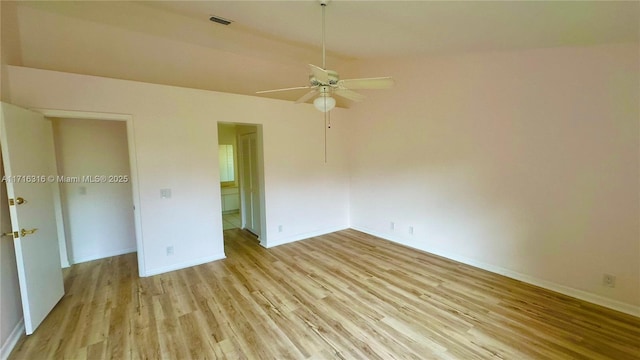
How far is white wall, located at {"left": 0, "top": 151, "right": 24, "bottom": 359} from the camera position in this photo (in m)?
2.22

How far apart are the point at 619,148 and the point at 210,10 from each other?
4.51 metres

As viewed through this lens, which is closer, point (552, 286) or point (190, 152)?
point (552, 286)

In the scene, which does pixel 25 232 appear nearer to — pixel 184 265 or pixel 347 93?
pixel 184 265

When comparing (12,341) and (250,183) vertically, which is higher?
(250,183)

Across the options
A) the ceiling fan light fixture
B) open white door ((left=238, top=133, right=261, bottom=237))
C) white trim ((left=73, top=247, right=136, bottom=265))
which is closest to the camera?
the ceiling fan light fixture

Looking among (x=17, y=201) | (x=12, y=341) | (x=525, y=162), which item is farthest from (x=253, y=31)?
(x=12, y=341)

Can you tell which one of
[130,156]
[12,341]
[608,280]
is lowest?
[12,341]

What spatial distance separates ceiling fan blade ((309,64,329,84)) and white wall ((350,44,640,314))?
2437 millimetres

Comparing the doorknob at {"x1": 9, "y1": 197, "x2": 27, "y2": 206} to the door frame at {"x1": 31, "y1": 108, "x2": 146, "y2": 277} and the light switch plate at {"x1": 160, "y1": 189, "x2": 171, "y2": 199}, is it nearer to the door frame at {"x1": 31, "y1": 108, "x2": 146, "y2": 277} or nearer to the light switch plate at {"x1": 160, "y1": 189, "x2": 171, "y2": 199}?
the door frame at {"x1": 31, "y1": 108, "x2": 146, "y2": 277}

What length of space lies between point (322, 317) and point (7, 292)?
2.83 meters

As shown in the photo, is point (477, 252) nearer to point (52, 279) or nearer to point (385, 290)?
point (385, 290)

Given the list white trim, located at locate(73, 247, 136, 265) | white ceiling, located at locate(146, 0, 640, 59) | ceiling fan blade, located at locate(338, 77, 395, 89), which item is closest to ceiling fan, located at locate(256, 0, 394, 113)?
ceiling fan blade, located at locate(338, 77, 395, 89)

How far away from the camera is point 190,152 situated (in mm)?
3844

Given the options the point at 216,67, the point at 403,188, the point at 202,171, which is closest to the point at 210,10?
the point at 216,67
